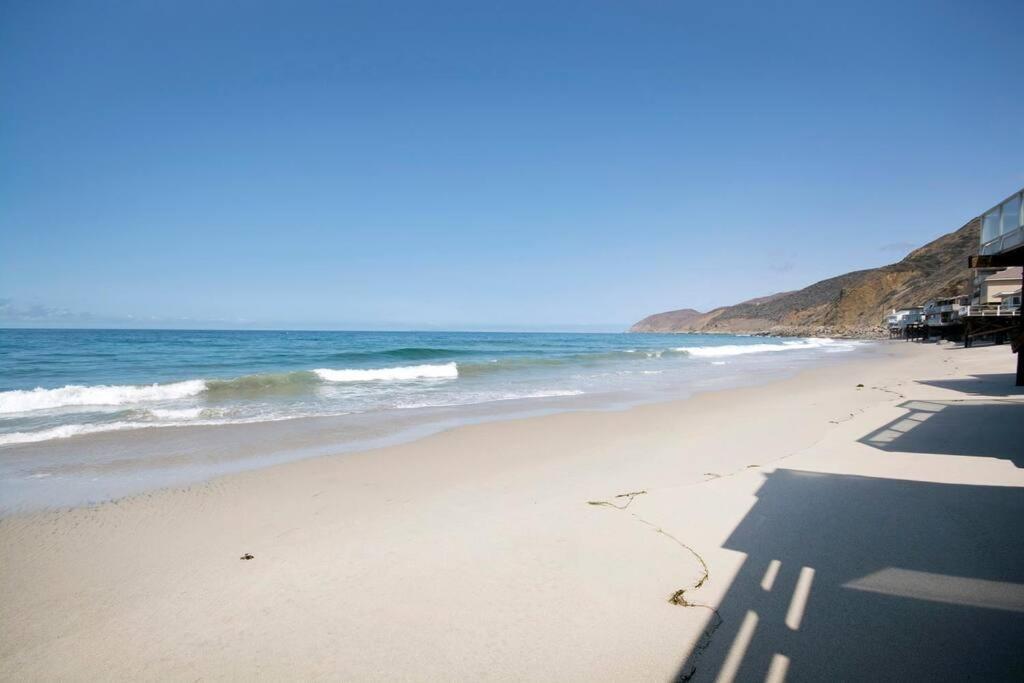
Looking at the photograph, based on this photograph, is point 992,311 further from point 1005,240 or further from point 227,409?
point 227,409

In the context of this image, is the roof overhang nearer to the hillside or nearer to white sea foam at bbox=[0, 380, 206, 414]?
white sea foam at bbox=[0, 380, 206, 414]

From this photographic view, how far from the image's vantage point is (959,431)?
22.2 feet

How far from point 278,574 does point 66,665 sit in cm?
110

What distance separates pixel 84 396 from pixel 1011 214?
20898 mm

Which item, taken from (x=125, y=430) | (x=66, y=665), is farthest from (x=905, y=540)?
(x=125, y=430)

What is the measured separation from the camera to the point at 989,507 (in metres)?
3.90

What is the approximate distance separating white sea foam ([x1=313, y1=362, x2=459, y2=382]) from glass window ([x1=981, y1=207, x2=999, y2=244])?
15.8 metres

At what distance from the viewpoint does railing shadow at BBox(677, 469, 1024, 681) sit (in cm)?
222

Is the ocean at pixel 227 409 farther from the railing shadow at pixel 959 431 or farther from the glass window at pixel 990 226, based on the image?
the glass window at pixel 990 226

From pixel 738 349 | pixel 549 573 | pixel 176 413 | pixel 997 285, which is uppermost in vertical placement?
pixel 997 285

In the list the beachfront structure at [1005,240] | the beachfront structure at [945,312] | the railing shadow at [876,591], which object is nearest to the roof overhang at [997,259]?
the beachfront structure at [1005,240]

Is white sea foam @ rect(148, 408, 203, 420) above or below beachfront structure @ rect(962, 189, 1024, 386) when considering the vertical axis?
below

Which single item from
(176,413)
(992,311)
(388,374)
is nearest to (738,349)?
(992,311)

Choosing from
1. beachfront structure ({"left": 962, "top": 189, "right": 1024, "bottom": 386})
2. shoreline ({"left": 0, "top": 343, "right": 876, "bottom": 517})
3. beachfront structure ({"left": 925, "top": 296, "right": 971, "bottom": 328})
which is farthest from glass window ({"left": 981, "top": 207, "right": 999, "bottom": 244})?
beachfront structure ({"left": 925, "top": 296, "right": 971, "bottom": 328})
